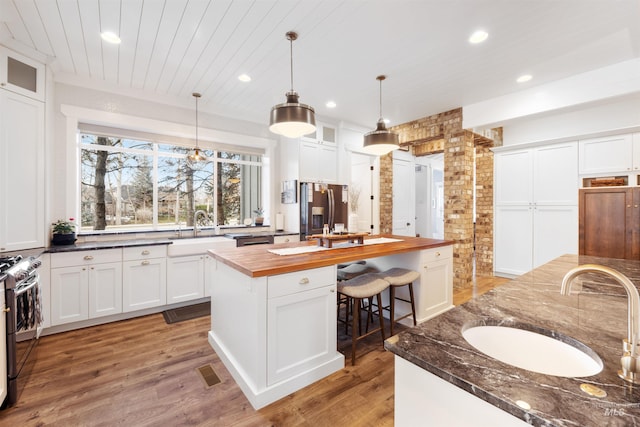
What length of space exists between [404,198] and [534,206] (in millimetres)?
2343

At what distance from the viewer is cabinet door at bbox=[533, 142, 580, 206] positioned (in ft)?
13.1

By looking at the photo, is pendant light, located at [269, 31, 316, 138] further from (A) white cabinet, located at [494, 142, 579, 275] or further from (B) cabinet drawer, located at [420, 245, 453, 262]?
(A) white cabinet, located at [494, 142, 579, 275]

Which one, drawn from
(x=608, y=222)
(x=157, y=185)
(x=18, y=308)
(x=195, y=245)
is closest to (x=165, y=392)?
(x=18, y=308)

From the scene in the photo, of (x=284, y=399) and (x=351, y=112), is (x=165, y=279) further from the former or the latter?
(x=351, y=112)

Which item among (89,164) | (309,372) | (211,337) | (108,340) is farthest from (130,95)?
(309,372)

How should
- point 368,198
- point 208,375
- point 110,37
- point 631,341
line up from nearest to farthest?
point 631,341 → point 208,375 → point 110,37 → point 368,198

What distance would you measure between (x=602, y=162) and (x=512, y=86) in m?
1.65

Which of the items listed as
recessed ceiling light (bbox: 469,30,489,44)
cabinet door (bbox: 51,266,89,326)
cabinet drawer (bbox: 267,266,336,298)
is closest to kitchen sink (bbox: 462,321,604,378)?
cabinet drawer (bbox: 267,266,336,298)

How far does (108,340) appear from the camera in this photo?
8.85 feet

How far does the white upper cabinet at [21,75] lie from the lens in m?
2.52

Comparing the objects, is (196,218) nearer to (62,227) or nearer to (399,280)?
(62,227)

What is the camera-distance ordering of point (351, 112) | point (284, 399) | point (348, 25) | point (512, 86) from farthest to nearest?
point (351, 112) → point (512, 86) → point (348, 25) → point (284, 399)

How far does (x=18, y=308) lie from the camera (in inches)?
75.7

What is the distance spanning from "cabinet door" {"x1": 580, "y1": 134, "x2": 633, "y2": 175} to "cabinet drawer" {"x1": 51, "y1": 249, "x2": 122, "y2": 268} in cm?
620
